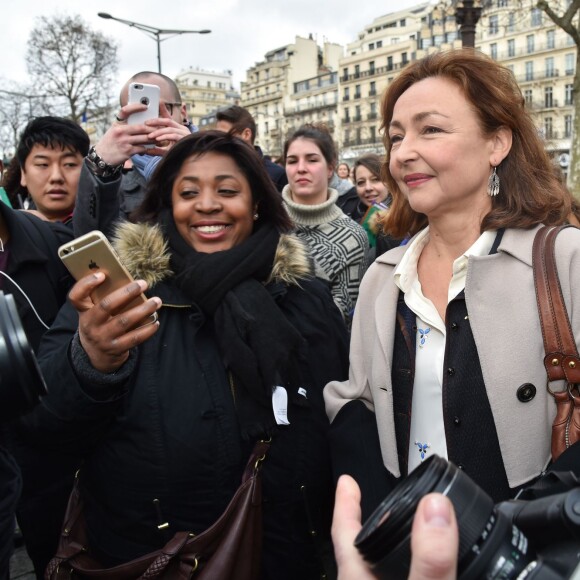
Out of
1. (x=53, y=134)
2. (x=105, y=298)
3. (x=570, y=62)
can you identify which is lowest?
(x=105, y=298)

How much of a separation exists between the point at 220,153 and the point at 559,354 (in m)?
1.49

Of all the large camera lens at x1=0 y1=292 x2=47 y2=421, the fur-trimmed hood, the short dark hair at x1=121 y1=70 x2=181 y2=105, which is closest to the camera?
the large camera lens at x1=0 y1=292 x2=47 y2=421

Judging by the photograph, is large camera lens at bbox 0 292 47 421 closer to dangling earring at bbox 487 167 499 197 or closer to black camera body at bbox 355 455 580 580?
black camera body at bbox 355 455 580 580

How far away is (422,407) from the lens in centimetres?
184

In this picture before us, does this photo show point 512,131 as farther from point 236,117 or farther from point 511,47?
point 511,47

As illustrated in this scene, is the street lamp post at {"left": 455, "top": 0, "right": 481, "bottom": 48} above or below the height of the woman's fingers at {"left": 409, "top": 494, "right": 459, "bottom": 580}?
above

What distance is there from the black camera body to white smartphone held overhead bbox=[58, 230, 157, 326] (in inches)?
38.0

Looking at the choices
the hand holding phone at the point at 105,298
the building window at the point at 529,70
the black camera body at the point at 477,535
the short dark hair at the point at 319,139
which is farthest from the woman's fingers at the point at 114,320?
the building window at the point at 529,70

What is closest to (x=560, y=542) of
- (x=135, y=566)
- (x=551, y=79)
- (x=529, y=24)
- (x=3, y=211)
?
(x=135, y=566)

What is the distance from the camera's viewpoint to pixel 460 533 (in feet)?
2.99

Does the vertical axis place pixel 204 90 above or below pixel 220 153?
above

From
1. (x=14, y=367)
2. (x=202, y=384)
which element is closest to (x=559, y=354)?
(x=202, y=384)

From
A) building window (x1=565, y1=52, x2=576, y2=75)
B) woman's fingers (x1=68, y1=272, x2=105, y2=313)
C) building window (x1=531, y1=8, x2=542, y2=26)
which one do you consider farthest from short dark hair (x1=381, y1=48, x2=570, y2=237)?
building window (x1=531, y1=8, x2=542, y2=26)

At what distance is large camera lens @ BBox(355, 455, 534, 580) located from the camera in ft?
2.97
